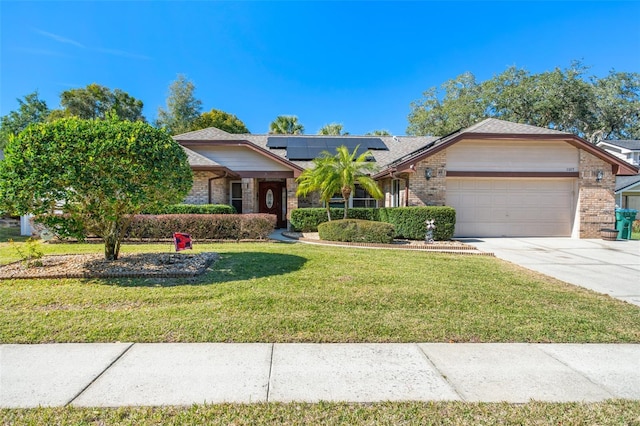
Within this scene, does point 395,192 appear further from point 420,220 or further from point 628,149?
point 628,149

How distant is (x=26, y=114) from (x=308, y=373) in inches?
1825

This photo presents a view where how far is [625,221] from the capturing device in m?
13.1

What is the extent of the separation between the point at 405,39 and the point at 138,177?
17.0m

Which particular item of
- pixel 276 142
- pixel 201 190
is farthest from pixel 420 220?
pixel 276 142

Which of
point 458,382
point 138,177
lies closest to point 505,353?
point 458,382

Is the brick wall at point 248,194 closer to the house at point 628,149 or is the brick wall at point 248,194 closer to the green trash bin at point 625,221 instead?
the green trash bin at point 625,221

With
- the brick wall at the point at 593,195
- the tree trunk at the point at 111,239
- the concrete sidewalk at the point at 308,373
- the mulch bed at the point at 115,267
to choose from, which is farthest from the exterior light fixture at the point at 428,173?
the tree trunk at the point at 111,239

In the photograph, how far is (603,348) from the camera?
3.66 metres

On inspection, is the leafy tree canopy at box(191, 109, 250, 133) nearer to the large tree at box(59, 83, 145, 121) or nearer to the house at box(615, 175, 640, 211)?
the large tree at box(59, 83, 145, 121)

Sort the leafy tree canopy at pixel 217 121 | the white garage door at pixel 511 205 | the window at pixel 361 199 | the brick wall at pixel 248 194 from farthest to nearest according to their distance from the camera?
the leafy tree canopy at pixel 217 121 → the window at pixel 361 199 → the brick wall at pixel 248 194 → the white garage door at pixel 511 205

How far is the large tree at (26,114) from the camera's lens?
33938 millimetres

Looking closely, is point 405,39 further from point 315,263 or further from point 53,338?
point 53,338

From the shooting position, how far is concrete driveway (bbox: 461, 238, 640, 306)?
21.0ft

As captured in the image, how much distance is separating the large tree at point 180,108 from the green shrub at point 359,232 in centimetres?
2758
